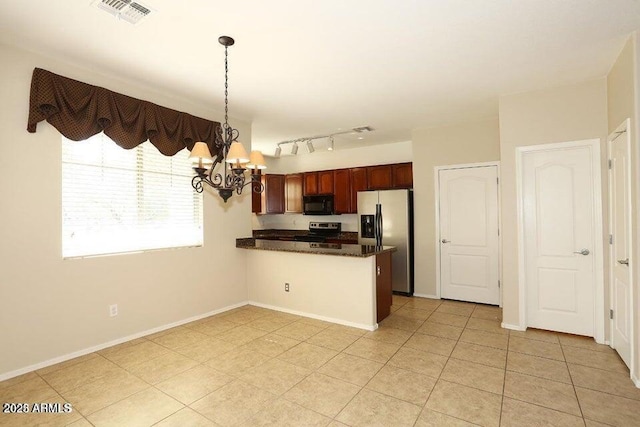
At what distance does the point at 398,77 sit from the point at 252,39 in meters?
1.54

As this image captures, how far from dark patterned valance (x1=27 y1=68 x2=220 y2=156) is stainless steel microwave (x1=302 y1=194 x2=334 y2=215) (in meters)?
3.11

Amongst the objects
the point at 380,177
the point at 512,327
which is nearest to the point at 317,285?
the point at 512,327

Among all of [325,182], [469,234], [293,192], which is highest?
[325,182]

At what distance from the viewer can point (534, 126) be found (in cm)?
358

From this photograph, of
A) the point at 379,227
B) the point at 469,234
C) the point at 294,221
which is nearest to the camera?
the point at 469,234

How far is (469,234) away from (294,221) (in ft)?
12.9

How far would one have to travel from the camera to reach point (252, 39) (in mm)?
2564

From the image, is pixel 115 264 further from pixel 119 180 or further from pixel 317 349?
pixel 317 349

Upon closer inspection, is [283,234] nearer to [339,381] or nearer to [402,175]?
[402,175]

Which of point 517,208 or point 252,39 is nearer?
point 252,39

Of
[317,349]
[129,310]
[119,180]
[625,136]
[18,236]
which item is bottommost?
[317,349]

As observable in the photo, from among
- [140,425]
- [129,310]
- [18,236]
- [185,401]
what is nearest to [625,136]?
[185,401]

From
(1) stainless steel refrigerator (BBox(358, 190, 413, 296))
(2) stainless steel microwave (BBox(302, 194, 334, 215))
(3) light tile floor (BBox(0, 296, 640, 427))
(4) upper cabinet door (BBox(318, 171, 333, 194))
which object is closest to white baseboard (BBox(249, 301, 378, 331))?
(3) light tile floor (BBox(0, 296, 640, 427))

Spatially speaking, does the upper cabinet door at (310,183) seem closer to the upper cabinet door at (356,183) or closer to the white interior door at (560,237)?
the upper cabinet door at (356,183)
